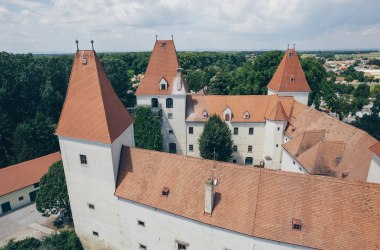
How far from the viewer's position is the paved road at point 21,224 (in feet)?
97.8

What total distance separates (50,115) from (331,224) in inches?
2106

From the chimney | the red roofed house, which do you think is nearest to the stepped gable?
the chimney

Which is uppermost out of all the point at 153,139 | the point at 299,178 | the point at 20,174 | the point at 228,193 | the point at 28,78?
the point at 28,78

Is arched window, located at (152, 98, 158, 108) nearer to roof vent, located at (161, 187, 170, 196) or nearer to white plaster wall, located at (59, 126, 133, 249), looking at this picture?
white plaster wall, located at (59, 126, 133, 249)

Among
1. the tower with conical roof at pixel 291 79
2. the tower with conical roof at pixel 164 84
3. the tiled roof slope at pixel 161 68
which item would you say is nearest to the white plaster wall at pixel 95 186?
the tower with conical roof at pixel 164 84

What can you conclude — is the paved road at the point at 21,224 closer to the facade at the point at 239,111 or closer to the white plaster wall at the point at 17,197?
the white plaster wall at the point at 17,197

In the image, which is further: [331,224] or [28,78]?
[28,78]

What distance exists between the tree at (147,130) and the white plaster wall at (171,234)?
1877cm

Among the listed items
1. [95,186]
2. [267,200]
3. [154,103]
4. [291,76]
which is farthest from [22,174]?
[291,76]

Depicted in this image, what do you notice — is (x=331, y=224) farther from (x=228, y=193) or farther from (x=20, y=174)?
(x=20, y=174)

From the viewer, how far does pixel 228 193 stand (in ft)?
66.9

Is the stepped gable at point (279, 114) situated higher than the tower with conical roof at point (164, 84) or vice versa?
the tower with conical roof at point (164, 84)

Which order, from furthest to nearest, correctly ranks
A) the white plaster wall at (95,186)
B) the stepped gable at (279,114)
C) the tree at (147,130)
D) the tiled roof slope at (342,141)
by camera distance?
the tree at (147,130)
the stepped gable at (279,114)
the tiled roof slope at (342,141)
the white plaster wall at (95,186)

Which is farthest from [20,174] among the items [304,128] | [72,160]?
[304,128]
